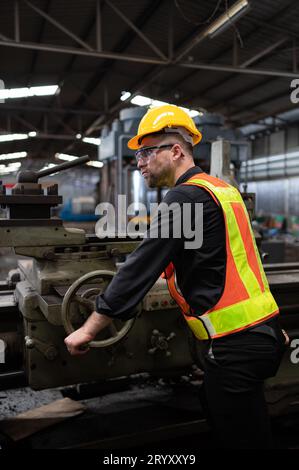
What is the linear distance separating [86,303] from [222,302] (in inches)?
23.0

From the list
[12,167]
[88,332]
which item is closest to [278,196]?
[12,167]

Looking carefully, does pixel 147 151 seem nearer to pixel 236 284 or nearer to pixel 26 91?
pixel 236 284

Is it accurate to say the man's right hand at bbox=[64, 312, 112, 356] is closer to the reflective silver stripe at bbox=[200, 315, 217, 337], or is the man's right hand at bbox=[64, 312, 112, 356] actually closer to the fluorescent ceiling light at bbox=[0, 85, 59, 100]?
the reflective silver stripe at bbox=[200, 315, 217, 337]

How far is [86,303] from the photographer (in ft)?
5.14

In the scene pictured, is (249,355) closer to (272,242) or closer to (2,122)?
(272,242)

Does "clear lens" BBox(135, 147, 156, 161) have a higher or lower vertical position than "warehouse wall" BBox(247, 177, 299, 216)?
lower

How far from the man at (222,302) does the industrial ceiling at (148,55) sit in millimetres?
3048

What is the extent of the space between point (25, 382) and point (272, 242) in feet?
14.1

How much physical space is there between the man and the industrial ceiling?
3.05 metres

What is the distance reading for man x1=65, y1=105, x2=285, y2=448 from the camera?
1.16 metres

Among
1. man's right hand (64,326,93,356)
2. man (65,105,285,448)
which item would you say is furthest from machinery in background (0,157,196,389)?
Result: man (65,105,285,448)

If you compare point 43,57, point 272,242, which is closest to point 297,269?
point 272,242

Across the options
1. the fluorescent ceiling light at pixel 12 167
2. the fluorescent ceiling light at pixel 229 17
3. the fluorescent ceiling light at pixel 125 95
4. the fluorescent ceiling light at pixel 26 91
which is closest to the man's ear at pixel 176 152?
the fluorescent ceiling light at pixel 229 17

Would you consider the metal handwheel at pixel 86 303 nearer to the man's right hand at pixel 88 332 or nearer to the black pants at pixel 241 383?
the man's right hand at pixel 88 332
